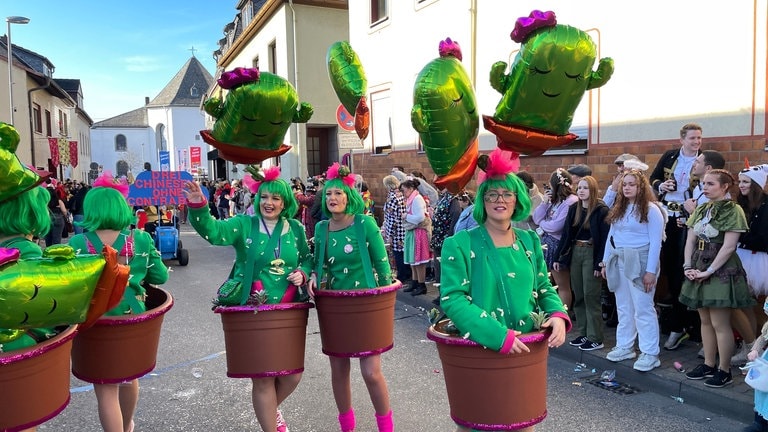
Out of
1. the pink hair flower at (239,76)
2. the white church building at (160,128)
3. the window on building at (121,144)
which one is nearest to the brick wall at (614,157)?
the pink hair flower at (239,76)

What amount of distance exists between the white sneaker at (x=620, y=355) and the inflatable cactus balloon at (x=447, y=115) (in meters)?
3.23

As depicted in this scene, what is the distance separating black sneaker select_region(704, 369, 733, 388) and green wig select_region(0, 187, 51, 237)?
459cm

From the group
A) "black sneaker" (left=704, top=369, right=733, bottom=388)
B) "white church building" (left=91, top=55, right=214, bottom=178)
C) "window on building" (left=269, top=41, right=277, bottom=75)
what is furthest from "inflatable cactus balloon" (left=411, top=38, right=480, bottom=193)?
"white church building" (left=91, top=55, right=214, bottom=178)

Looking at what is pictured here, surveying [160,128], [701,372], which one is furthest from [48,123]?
[701,372]

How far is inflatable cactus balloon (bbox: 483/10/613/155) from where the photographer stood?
2414mm

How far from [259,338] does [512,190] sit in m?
1.65

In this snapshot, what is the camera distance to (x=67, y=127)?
127ft

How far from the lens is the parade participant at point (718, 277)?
4441 millimetres

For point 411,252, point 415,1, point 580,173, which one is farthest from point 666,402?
point 415,1

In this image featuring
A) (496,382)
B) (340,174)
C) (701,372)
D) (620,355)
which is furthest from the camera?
(620,355)

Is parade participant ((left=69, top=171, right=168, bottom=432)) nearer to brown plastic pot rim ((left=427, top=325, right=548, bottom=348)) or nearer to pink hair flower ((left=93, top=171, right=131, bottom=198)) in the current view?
pink hair flower ((left=93, top=171, right=131, bottom=198))

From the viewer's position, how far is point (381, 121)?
45.2 ft

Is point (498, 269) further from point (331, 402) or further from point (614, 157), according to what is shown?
point (614, 157)

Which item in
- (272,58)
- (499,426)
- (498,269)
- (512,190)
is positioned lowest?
(499,426)
